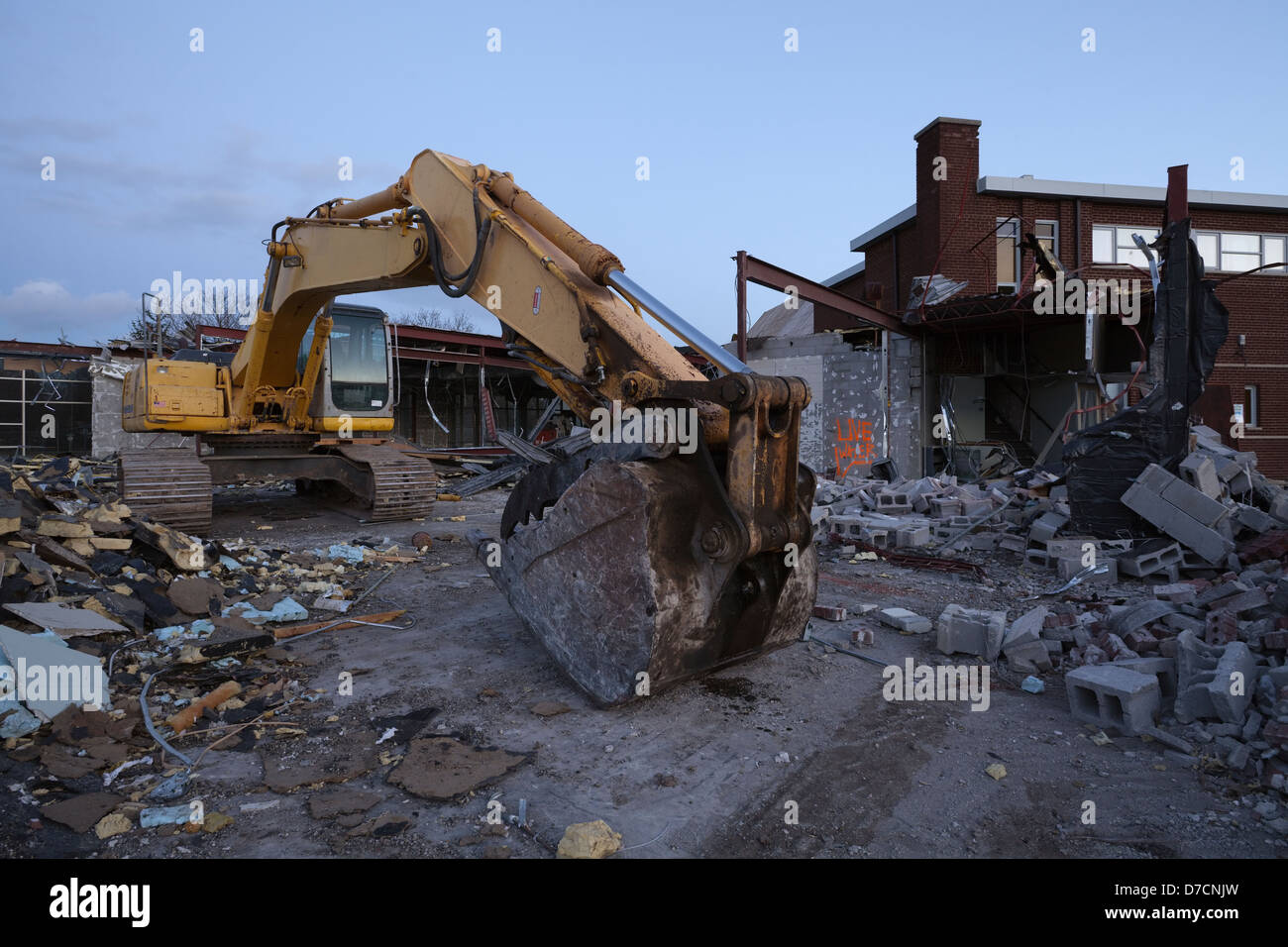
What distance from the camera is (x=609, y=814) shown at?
2846mm

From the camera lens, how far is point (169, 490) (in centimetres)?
852

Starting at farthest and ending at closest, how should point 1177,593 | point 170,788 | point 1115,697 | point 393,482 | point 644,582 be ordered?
point 393,482
point 1177,593
point 1115,697
point 644,582
point 170,788

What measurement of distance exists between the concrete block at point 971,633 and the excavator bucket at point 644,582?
5.08 feet

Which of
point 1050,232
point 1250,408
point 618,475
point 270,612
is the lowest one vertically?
point 270,612

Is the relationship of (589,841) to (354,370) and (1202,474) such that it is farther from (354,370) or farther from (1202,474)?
(354,370)

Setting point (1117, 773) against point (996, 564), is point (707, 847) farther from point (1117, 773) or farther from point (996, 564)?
point (996, 564)

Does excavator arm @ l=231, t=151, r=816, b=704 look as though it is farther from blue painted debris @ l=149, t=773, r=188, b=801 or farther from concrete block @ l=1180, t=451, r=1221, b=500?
concrete block @ l=1180, t=451, r=1221, b=500

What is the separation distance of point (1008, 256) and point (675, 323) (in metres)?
18.3

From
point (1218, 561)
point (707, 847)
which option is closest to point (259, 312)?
point (707, 847)

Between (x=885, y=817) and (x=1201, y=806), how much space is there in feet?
4.24

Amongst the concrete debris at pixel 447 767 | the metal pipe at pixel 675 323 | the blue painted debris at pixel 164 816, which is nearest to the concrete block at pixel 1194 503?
the metal pipe at pixel 675 323

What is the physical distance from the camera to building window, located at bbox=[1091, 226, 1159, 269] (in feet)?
63.8

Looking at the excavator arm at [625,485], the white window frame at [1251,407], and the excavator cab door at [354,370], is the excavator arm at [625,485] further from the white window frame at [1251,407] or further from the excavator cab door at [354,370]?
the white window frame at [1251,407]

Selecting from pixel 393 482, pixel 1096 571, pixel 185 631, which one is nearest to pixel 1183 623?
pixel 1096 571
